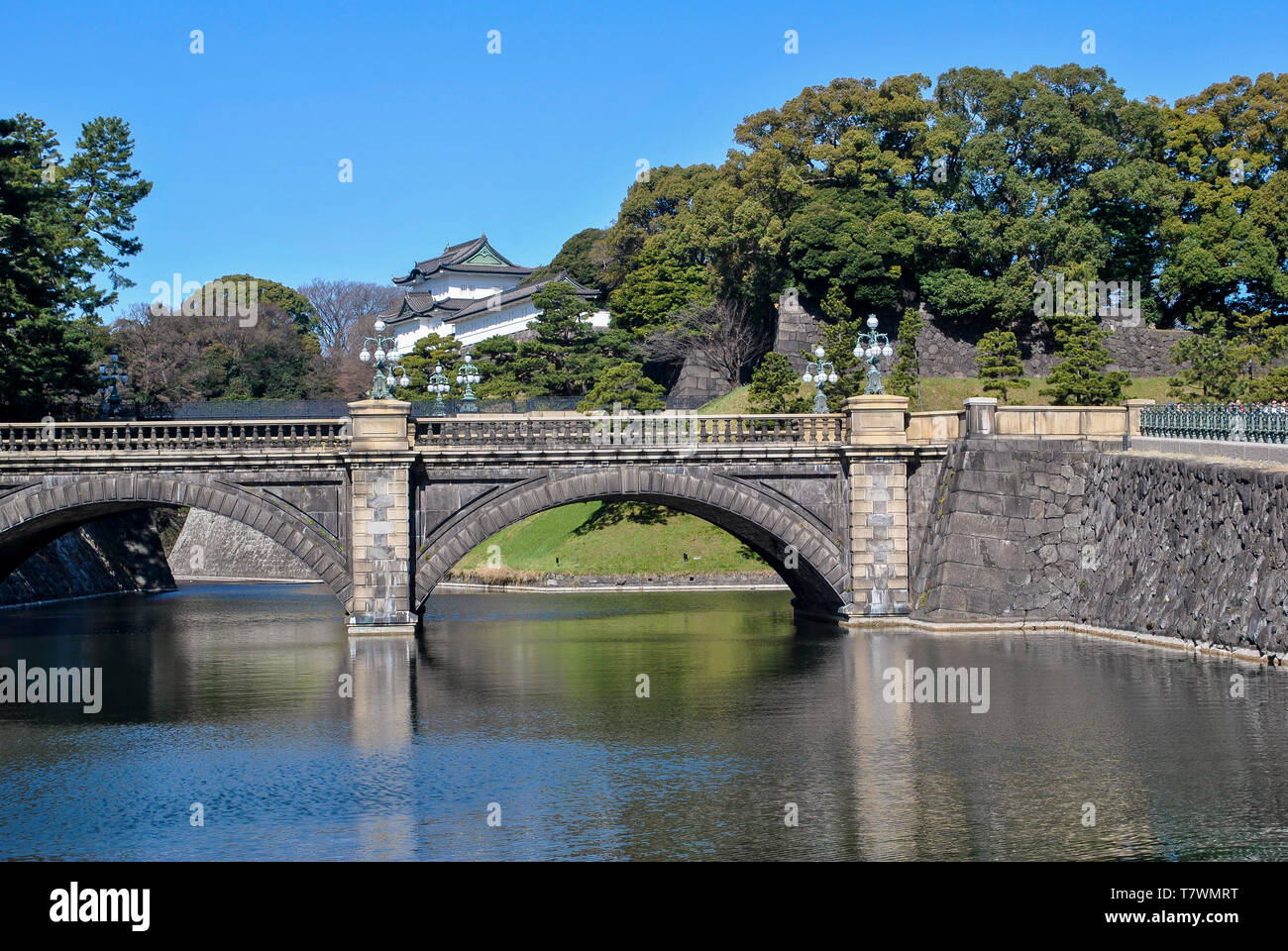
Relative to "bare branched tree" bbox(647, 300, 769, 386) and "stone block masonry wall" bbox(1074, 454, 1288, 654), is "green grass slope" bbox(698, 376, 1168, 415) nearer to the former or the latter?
"bare branched tree" bbox(647, 300, 769, 386)

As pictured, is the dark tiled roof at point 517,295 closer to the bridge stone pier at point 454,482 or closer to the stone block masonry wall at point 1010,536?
the bridge stone pier at point 454,482

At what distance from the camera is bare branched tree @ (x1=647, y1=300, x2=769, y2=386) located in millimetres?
83062

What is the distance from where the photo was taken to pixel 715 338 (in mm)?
84125

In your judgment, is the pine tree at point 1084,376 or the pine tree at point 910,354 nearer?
the pine tree at point 1084,376

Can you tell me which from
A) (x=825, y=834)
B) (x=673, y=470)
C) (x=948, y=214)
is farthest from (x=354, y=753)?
(x=948, y=214)

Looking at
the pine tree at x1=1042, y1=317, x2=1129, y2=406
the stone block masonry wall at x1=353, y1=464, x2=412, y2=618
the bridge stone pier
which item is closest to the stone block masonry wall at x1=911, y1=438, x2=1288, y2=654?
the bridge stone pier

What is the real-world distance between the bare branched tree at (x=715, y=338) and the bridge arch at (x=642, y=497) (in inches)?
1468

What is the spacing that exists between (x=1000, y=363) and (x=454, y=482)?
33.7 meters

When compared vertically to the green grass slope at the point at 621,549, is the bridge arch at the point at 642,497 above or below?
above

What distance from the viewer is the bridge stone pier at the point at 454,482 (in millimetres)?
44312

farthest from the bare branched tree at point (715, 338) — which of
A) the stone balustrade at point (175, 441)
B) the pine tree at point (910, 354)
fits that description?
the stone balustrade at point (175, 441)

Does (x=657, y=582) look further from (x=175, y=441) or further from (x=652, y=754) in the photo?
(x=652, y=754)

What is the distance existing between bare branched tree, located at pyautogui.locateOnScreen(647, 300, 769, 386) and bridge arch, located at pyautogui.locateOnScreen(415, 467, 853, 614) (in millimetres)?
37296

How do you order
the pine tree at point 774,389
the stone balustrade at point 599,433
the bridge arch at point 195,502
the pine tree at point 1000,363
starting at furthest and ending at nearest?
the pine tree at point 1000,363, the pine tree at point 774,389, the stone balustrade at point 599,433, the bridge arch at point 195,502
